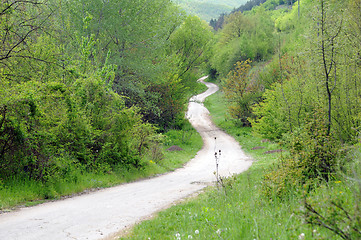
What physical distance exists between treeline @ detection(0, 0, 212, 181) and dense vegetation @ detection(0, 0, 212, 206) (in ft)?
0.11

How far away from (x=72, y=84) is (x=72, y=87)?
2.28 feet

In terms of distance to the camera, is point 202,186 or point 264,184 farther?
point 202,186

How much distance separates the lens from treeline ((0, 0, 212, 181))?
31.2 feet

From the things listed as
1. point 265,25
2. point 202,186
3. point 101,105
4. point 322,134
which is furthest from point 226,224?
point 265,25

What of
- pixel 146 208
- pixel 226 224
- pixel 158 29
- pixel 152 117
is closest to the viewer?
pixel 226 224

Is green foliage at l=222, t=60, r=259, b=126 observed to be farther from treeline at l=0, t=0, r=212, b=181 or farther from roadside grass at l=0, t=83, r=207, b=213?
roadside grass at l=0, t=83, r=207, b=213

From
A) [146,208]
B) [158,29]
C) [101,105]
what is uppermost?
[158,29]

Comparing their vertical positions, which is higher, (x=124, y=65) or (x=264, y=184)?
(x=124, y=65)

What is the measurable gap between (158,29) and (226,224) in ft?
63.7

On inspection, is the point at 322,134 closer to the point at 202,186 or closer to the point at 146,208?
the point at 146,208

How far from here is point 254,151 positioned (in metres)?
25.1

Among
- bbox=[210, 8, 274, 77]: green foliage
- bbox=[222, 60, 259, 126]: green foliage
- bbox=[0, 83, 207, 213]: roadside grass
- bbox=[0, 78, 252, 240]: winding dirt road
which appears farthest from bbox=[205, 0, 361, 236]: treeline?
bbox=[210, 8, 274, 77]: green foliage

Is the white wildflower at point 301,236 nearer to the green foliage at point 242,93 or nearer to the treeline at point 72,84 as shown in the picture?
the treeline at point 72,84

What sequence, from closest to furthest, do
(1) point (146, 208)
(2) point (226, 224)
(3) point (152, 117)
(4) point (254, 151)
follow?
(2) point (226, 224) → (1) point (146, 208) → (4) point (254, 151) → (3) point (152, 117)
